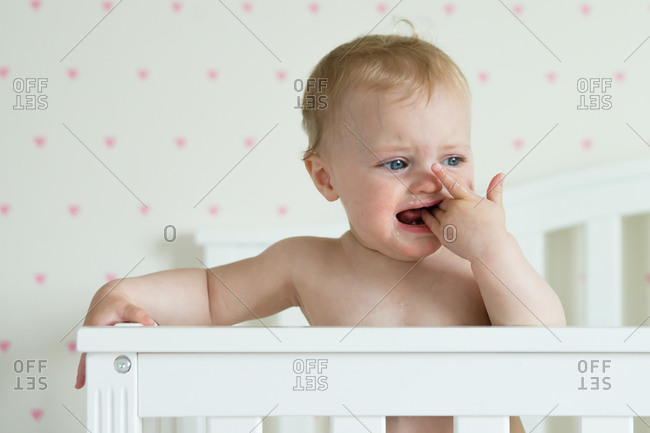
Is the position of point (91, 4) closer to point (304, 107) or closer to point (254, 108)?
point (254, 108)

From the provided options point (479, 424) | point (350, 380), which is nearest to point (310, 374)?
point (350, 380)

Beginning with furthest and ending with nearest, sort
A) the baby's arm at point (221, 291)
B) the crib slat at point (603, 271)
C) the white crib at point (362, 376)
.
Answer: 1. the crib slat at point (603, 271)
2. the baby's arm at point (221, 291)
3. the white crib at point (362, 376)

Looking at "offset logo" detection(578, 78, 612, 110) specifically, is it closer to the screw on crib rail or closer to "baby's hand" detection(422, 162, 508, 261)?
"baby's hand" detection(422, 162, 508, 261)

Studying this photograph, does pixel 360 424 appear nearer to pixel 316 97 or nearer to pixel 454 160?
pixel 454 160

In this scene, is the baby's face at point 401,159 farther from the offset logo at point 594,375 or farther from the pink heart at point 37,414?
the pink heart at point 37,414

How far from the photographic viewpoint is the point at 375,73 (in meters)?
0.87

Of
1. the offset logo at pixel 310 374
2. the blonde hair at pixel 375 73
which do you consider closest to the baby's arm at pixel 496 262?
the blonde hair at pixel 375 73

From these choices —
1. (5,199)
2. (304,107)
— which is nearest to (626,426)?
(304,107)

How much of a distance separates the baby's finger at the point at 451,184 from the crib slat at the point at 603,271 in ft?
1.94

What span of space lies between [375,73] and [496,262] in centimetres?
25

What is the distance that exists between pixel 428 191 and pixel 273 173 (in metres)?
0.58

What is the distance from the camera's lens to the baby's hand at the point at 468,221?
782mm

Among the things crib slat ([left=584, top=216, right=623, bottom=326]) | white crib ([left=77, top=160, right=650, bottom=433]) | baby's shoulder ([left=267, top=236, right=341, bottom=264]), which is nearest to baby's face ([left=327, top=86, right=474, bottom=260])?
baby's shoulder ([left=267, top=236, right=341, bottom=264])

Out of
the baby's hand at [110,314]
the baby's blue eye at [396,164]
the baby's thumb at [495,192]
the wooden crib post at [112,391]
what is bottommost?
the wooden crib post at [112,391]
